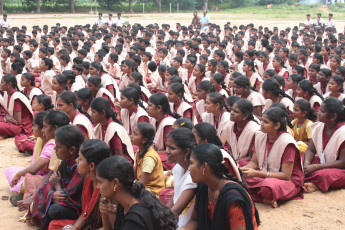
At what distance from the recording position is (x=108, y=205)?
292 centimetres

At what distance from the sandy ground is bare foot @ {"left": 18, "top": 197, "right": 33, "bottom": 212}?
0.13m

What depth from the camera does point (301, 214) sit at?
14.2 ft

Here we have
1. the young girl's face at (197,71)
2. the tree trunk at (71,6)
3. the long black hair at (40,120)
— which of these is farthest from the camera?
the tree trunk at (71,6)

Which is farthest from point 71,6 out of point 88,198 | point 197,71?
point 88,198

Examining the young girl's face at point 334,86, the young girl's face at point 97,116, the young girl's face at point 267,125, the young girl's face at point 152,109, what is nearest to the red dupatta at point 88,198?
the young girl's face at point 97,116

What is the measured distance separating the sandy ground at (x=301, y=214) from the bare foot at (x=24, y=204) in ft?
0.43

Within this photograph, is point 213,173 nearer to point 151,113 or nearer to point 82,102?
point 151,113

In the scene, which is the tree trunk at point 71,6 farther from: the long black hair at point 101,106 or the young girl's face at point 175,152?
the young girl's face at point 175,152

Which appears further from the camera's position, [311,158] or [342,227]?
[311,158]

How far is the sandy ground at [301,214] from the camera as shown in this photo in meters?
4.12

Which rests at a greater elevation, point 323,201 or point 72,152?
point 72,152

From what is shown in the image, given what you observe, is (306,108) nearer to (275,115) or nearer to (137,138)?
(275,115)

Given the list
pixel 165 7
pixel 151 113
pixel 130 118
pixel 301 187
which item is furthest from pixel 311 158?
pixel 165 7

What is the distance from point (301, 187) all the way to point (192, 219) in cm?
181
